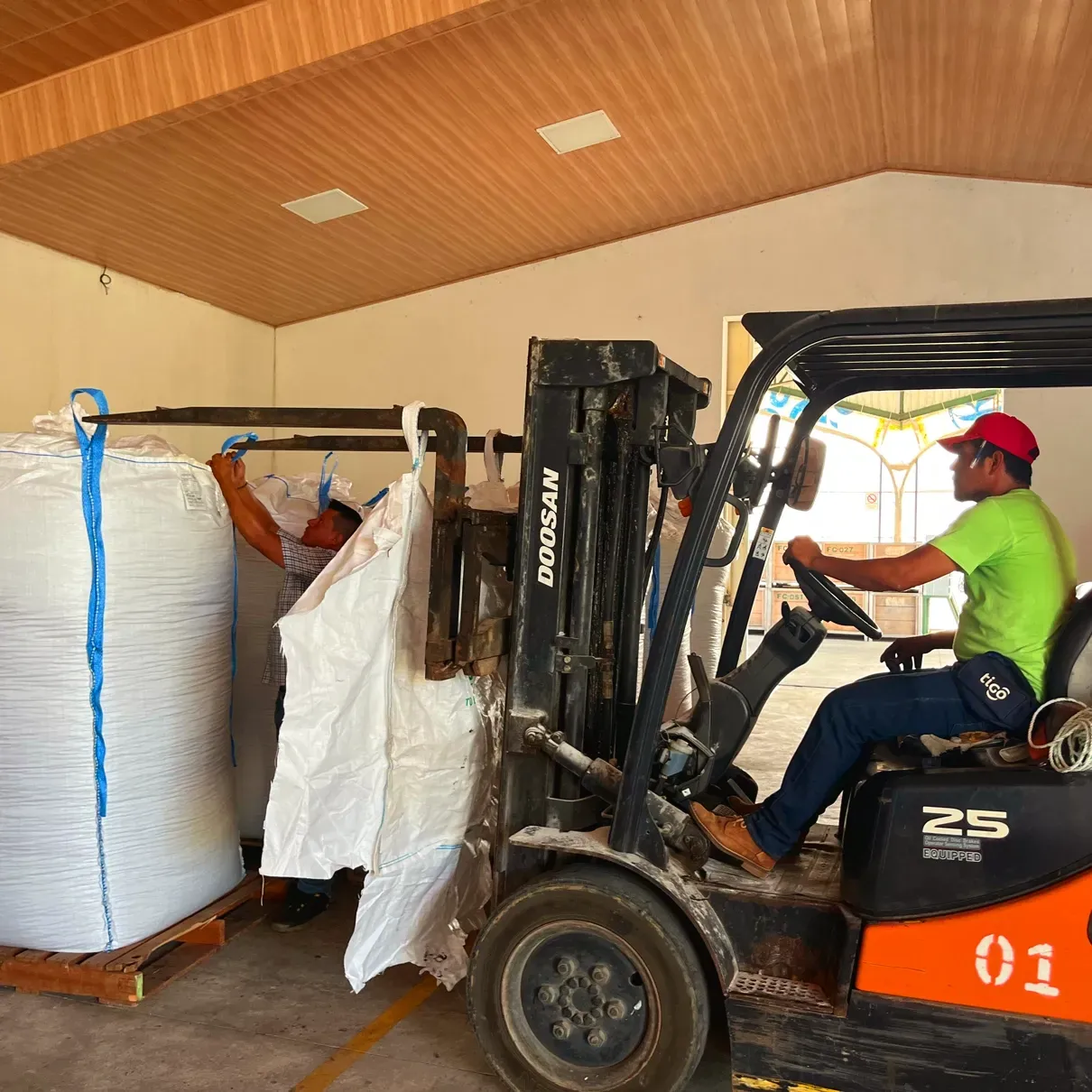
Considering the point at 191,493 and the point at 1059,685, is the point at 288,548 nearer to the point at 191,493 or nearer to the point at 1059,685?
the point at 191,493

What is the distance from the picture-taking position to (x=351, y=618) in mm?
3039

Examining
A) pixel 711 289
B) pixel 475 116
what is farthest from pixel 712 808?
pixel 711 289

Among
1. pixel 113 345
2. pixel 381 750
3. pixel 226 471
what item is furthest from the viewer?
pixel 113 345

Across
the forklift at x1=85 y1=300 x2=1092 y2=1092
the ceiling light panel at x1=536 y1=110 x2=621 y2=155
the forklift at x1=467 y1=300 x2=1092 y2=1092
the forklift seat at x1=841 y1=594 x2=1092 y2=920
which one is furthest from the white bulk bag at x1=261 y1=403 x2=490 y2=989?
the ceiling light panel at x1=536 y1=110 x2=621 y2=155

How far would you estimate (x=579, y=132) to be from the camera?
25.9 ft

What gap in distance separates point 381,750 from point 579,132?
6.27 m

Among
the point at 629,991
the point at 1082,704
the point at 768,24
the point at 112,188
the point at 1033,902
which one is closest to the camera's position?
the point at 1033,902

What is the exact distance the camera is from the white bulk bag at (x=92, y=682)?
3.22 m

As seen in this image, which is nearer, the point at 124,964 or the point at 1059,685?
the point at 1059,685

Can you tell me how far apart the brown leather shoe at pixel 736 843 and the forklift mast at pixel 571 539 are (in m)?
0.33

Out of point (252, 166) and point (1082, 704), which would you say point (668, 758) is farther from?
point (252, 166)

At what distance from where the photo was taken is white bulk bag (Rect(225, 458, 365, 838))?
14.6 ft

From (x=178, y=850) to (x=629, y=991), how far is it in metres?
1.77

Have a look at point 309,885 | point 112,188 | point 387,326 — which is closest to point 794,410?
point 387,326
